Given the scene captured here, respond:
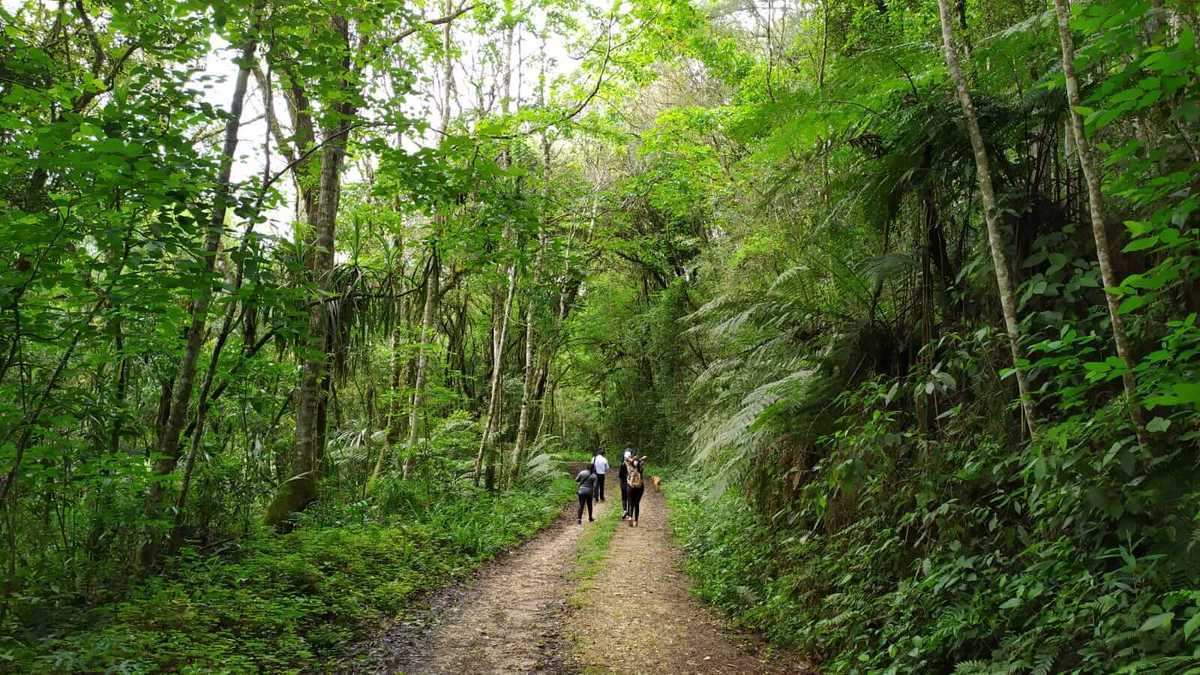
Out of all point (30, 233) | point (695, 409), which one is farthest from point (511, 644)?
point (695, 409)

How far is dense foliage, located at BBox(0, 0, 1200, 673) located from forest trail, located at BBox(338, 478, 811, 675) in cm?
45

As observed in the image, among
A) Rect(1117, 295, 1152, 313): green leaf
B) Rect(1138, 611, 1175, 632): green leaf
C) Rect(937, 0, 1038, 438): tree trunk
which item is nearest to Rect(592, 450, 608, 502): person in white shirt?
Rect(937, 0, 1038, 438): tree trunk

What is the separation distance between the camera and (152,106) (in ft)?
14.4

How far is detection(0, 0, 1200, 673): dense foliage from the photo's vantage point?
3.24m

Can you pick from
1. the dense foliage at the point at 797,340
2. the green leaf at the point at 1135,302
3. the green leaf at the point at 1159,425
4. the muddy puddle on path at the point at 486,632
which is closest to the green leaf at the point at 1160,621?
the dense foliage at the point at 797,340

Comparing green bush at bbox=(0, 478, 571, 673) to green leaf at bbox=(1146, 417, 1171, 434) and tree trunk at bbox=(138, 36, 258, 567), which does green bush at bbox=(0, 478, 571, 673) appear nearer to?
tree trunk at bbox=(138, 36, 258, 567)

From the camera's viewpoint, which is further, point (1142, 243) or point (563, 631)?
point (563, 631)

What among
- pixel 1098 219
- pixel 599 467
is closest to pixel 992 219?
pixel 1098 219

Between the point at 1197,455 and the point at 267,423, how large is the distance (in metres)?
9.54

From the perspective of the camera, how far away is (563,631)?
6430mm

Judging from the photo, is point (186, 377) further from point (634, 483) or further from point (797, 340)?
point (634, 483)

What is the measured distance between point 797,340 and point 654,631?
3.43m

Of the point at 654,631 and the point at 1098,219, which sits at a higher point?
the point at 1098,219

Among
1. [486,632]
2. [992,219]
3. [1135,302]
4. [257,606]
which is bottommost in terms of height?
[486,632]
